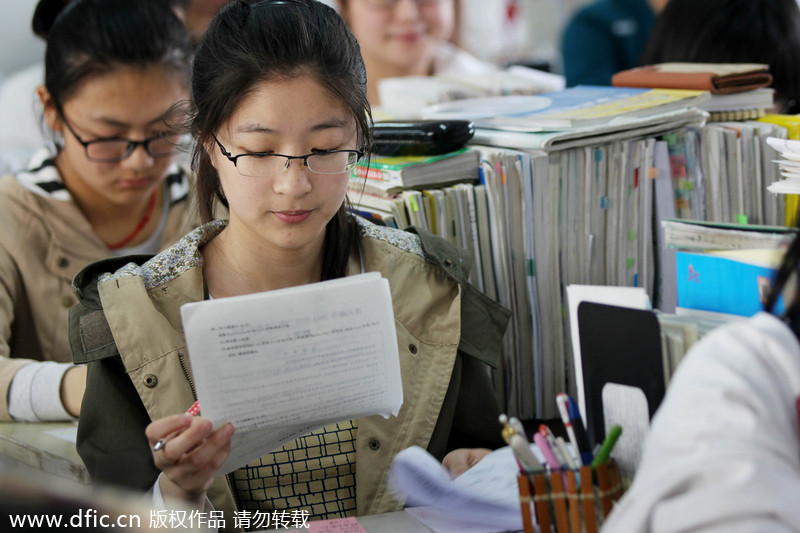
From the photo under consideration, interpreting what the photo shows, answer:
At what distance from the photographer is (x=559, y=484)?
91 cm

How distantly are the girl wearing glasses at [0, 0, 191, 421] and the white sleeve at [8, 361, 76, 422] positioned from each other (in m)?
0.26

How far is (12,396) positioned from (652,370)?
1.19 meters

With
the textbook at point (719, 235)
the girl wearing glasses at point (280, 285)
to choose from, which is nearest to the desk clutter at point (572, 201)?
the girl wearing glasses at point (280, 285)

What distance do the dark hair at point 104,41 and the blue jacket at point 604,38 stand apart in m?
1.90

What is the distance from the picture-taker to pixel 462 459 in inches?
52.9

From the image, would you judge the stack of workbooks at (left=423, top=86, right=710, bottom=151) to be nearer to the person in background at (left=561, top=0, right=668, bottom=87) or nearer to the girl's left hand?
the girl's left hand

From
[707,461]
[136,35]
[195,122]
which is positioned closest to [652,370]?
[707,461]

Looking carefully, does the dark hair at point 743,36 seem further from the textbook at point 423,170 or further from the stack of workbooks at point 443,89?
the textbook at point 423,170

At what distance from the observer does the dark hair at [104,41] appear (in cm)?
190

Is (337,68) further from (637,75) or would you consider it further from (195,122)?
(637,75)

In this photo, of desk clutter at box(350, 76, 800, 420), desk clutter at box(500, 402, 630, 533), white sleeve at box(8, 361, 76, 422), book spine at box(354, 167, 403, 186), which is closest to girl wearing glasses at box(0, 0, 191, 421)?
white sleeve at box(8, 361, 76, 422)

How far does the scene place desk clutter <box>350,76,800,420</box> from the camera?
1.56 m

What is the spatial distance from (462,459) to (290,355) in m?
0.43

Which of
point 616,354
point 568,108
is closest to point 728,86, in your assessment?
point 568,108
